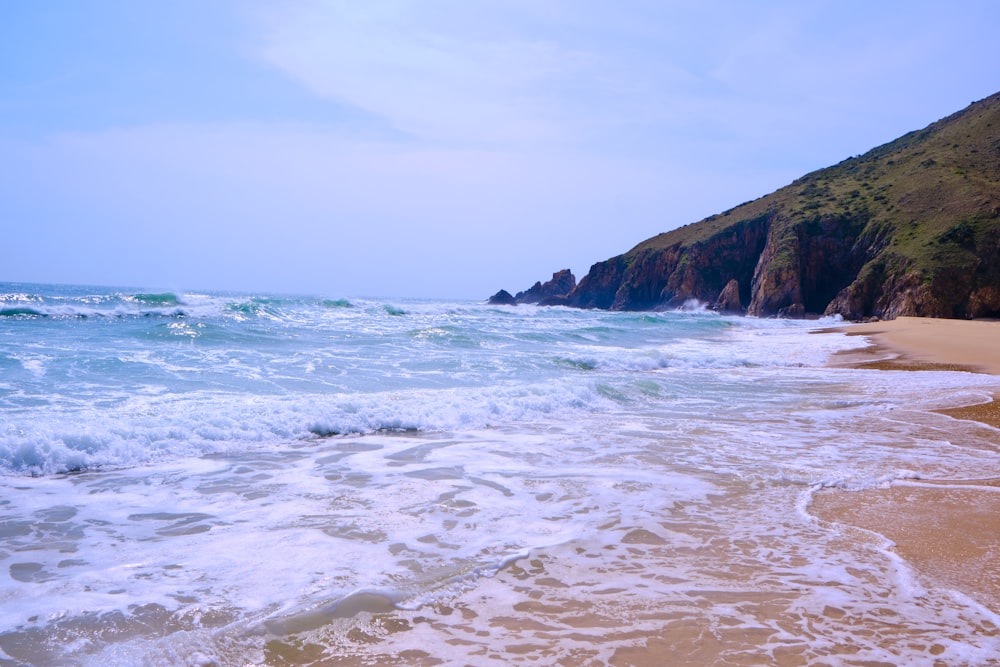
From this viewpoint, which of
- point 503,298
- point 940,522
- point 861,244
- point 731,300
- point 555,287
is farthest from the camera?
point 503,298

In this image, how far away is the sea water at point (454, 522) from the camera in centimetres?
336

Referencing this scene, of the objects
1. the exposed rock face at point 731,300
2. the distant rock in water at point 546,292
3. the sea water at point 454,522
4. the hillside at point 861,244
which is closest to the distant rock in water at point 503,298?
the distant rock in water at point 546,292

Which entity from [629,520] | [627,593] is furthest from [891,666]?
[629,520]

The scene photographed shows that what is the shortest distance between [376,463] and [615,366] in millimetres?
10485

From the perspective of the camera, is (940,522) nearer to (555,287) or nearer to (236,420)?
(236,420)

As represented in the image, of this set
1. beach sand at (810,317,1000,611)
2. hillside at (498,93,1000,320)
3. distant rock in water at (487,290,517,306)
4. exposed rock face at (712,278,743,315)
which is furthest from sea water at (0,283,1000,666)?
distant rock in water at (487,290,517,306)

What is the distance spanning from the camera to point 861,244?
168 ft

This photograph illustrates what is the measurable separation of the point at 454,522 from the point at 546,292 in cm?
9413

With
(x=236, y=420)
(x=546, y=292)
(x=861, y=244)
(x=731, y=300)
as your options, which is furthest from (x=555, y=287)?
(x=236, y=420)

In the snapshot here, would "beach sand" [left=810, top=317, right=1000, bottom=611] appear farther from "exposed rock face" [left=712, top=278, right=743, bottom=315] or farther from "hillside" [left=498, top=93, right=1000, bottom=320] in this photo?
"exposed rock face" [left=712, top=278, right=743, bottom=315]

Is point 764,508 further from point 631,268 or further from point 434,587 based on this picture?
point 631,268

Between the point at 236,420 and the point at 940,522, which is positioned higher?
the point at 940,522

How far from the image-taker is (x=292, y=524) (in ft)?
16.6

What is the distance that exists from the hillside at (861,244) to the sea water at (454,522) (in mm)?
34013
